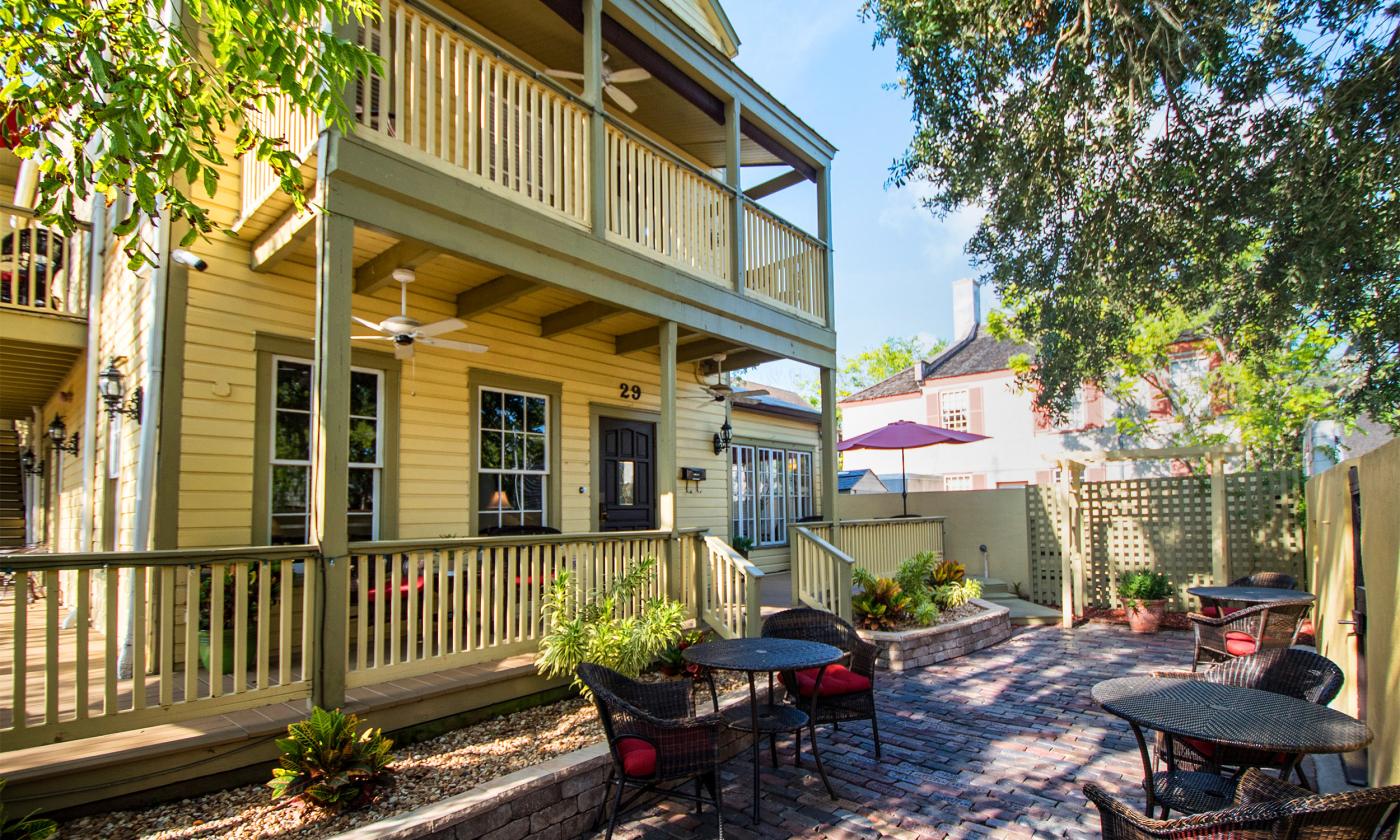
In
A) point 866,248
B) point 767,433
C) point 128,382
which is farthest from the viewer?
point 767,433

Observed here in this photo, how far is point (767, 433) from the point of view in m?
12.8

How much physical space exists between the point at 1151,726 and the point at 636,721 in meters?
2.38

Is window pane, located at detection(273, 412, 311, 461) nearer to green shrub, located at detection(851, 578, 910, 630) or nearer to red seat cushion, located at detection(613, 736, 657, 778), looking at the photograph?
red seat cushion, located at detection(613, 736, 657, 778)

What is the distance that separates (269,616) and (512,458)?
12.3 feet

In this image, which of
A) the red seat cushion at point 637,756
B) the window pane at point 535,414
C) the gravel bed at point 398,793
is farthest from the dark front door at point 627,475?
the red seat cushion at point 637,756

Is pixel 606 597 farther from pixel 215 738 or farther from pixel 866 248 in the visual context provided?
pixel 866 248

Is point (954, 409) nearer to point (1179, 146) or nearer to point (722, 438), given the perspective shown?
point (722, 438)

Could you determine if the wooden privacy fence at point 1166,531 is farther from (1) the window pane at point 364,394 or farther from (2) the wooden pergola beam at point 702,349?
(1) the window pane at point 364,394

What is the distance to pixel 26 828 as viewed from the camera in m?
2.92

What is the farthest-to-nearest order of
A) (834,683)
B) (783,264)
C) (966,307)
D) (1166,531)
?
1. (966,307)
2. (1166,531)
3. (783,264)
4. (834,683)

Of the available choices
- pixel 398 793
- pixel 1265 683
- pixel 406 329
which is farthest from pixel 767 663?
pixel 406 329

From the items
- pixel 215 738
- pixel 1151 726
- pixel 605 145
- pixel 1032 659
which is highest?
pixel 605 145

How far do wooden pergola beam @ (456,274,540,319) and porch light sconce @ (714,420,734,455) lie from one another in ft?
15.1

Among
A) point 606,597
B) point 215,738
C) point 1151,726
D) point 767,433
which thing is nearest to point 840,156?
point 767,433
